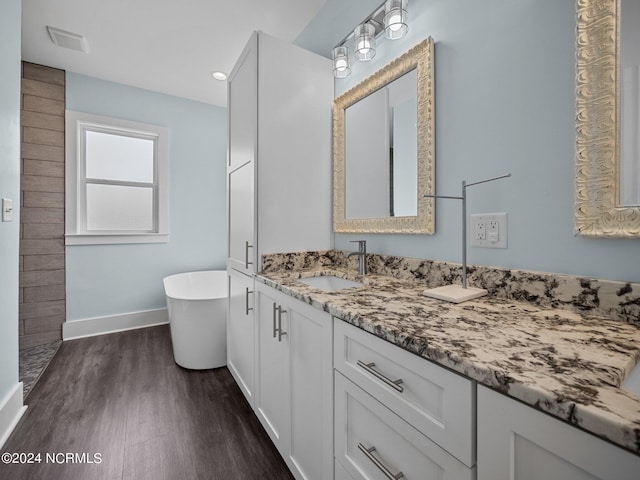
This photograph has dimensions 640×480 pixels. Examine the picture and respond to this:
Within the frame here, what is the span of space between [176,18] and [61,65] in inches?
54.9

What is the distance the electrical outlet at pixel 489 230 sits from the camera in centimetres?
105

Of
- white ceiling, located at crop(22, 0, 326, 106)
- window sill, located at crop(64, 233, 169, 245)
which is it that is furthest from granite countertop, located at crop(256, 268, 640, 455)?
window sill, located at crop(64, 233, 169, 245)

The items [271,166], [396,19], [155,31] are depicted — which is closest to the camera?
[396,19]

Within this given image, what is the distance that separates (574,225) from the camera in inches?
34.3

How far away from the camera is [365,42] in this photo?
153 centimetres

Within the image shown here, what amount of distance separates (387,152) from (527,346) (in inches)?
45.9

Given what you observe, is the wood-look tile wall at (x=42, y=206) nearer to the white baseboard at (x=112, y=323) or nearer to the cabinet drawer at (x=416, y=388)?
the white baseboard at (x=112, y=323)

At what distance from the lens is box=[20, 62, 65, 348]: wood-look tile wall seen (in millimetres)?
2502

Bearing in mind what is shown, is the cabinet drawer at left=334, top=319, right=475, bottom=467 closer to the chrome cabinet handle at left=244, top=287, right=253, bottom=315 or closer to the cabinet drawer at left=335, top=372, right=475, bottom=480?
the cabinet drawer at left=335, top=372, right=475, bottom=480

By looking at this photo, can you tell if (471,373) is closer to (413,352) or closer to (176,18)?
(413,352)

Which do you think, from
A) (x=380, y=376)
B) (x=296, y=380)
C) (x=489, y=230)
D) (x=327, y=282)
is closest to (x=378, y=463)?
(x=380, y=376)

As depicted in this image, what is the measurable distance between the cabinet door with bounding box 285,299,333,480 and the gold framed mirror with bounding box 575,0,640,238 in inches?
32.5

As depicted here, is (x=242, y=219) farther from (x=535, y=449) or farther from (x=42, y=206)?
(x=42, y=206)

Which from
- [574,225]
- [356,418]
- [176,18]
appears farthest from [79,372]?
[574,225]
